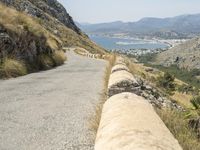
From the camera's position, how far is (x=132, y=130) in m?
4.52

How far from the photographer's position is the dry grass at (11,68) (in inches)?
795

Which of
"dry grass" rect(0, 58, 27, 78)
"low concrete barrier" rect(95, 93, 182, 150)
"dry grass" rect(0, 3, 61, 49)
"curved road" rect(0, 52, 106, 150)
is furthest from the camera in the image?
"dry grass" rect(0, 3, 61, 49)

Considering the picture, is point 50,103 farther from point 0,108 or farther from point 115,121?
point 115,121

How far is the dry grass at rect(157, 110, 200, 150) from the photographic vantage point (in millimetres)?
7393

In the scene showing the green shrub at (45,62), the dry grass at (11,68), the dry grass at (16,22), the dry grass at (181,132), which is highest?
the dry grass at (16,22)

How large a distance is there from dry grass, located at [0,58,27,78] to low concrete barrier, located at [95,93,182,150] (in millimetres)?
14707

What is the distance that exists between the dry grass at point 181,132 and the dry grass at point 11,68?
39.6ft

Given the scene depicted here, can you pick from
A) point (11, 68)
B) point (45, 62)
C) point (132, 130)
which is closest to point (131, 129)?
point (132, 130)

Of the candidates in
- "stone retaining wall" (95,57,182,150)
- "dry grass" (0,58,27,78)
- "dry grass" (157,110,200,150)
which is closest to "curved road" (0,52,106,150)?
"dry grass" (0,58,27,78)

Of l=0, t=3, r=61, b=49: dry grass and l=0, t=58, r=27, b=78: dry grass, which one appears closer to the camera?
l=0, t=58, r=27, b=78: dry grass

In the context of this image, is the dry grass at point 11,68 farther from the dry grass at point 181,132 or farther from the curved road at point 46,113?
the dry grass at point 181,132

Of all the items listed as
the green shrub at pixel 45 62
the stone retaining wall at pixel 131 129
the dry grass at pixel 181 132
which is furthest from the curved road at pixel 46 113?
the green shrub at pixel 45 62

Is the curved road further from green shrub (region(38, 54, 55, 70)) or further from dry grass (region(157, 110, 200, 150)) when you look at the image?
green shrub (region(38, 54, 55, 70))

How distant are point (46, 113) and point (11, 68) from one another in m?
9.50
